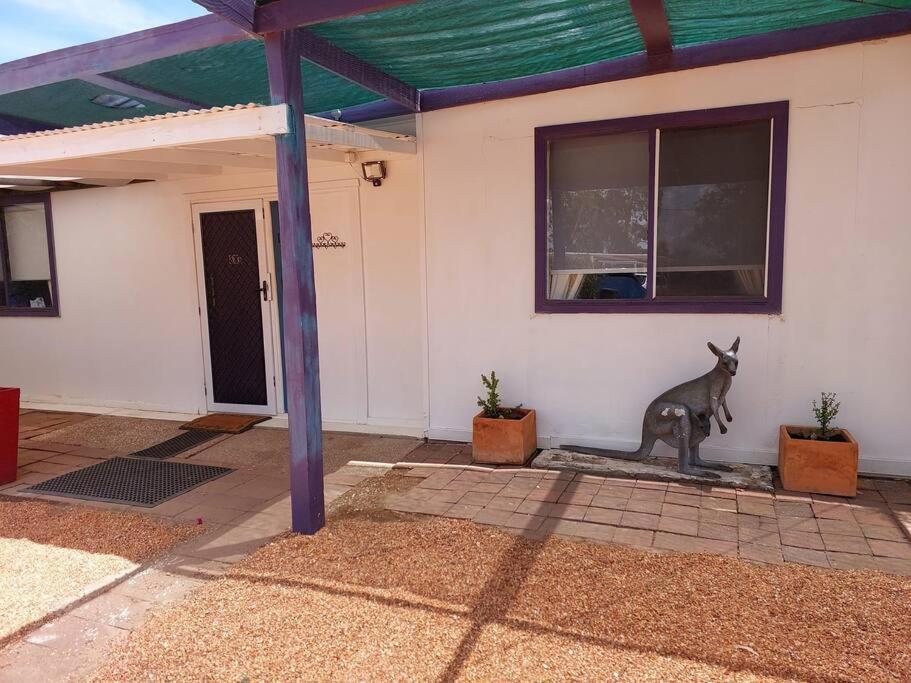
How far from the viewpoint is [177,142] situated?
3.23 meters

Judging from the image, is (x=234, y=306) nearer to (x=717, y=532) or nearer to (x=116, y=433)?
(x=116, y=433)

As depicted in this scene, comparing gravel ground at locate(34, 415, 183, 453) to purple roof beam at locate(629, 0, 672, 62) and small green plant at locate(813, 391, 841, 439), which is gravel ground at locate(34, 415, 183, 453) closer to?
purple roof beam at locate(629, 0, 672, 62)

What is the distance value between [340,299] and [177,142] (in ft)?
8.45

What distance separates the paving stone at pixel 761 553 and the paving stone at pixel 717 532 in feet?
0.33

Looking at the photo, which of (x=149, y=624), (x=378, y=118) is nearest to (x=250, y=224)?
(x=378, y=118)

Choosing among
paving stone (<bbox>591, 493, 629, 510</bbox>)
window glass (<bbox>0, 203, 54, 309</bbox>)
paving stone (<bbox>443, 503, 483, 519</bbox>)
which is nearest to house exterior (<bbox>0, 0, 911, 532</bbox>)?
paving stone (<bbox>591, 493, 629, 510</bbox>)

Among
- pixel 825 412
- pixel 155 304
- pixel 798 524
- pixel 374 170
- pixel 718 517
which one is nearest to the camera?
pixel 798 524

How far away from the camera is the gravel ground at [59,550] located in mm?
2844

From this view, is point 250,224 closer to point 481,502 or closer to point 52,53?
point 52,53

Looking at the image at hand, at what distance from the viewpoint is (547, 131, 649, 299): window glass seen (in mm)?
4449

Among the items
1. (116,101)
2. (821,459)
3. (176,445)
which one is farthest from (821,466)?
(116,101)

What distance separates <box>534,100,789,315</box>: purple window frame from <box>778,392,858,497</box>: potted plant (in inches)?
32.4

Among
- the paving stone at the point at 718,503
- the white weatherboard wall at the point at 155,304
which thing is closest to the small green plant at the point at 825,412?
the paving stone at the point at 718,503

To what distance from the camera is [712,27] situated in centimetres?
374
